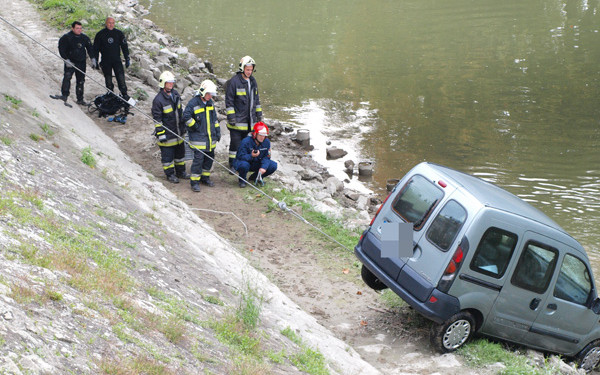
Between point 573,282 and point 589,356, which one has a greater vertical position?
point 573,282

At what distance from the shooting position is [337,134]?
1811 cm

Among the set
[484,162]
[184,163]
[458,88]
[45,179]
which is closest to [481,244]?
[45,179]

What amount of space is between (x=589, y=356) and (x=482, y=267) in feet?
8.45

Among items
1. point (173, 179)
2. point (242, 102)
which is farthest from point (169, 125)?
point (242, 102)

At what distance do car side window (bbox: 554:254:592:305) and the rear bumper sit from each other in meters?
1.49

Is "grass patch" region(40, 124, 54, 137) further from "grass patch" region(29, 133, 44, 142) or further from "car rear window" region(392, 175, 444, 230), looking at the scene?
"car rear window" region(392, 175, 444, 230)

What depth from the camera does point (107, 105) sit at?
47.5ft

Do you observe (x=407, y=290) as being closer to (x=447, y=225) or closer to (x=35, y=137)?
(x=447, y=225)

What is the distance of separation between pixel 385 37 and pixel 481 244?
2362 cm

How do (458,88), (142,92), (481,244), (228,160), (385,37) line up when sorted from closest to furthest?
(481,244) < (228,160) < (142,92) < (458,88) < (385,37)

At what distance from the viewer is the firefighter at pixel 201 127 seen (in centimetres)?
1116

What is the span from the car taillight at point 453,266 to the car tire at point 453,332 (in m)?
0.41

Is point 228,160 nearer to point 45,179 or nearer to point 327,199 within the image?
point 327,199

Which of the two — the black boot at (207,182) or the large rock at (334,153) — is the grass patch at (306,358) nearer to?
the black boot at (207,182)
